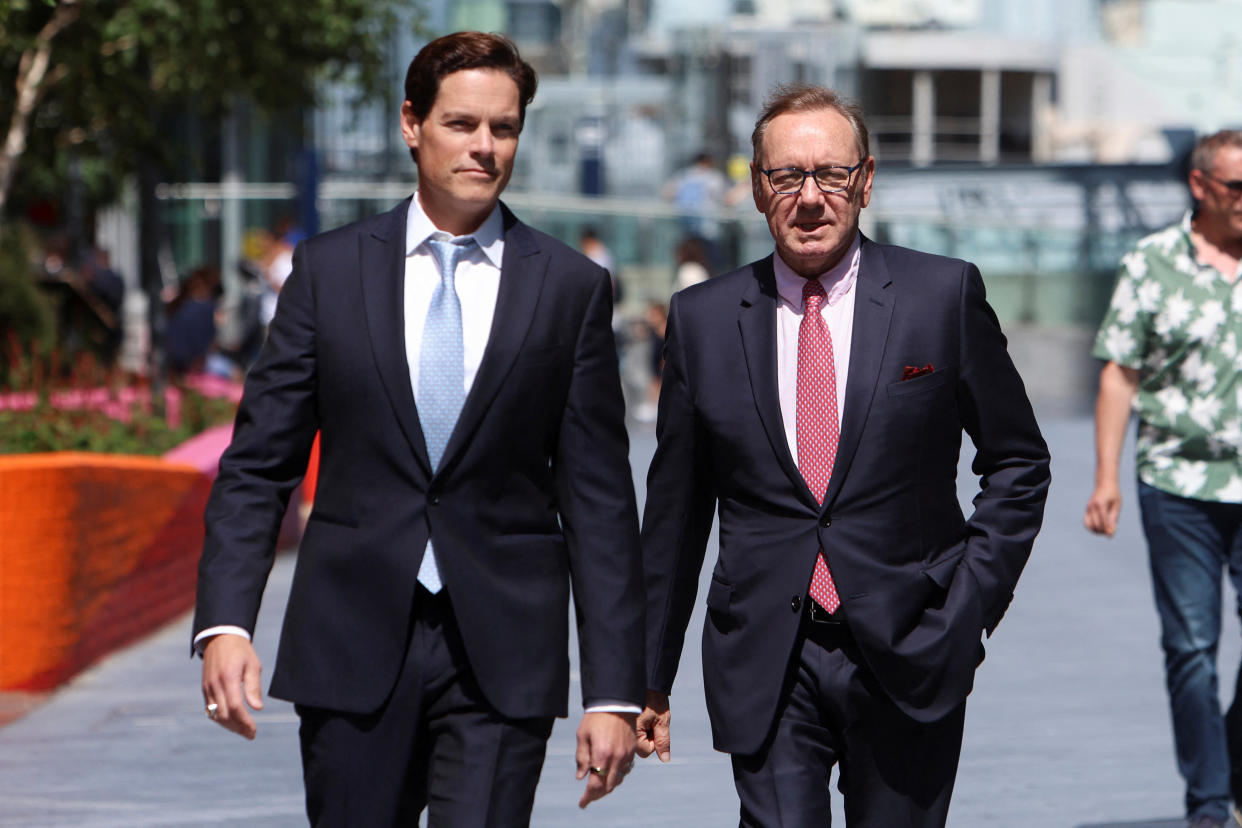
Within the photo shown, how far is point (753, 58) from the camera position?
107 ft

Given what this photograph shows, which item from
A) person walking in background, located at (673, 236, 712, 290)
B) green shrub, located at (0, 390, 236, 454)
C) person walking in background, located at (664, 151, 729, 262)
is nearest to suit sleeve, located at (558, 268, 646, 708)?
green shrub, located at (0, 390, 236, 454)

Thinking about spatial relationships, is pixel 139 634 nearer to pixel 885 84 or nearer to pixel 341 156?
pixel 341 156

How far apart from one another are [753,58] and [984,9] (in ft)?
94.9

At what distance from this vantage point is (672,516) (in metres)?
3.68

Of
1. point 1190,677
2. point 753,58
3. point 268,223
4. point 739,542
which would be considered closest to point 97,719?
point 1190,677

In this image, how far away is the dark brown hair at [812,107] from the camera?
361 cm

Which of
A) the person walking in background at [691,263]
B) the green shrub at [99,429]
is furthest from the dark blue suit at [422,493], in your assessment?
the person walking in background at [691,263]

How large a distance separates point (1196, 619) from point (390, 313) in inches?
116

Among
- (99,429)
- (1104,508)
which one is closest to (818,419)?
(1104,508)

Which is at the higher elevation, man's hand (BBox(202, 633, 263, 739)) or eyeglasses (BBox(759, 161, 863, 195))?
eyeglasses (BBox(759, 161, 863, 195))

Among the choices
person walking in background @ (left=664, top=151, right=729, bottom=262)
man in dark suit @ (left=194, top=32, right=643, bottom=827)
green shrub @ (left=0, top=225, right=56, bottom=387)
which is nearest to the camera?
man in dark suit @ (left=194, top=32, right=643, bottom=827)

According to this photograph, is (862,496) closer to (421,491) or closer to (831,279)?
(831,279)

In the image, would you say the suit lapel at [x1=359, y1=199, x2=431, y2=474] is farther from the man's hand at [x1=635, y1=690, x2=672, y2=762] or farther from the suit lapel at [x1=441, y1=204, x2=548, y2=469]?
the man's hand at [x1=635, y1=690, x2=672, y2=762]

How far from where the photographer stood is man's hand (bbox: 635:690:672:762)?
3658 mm
